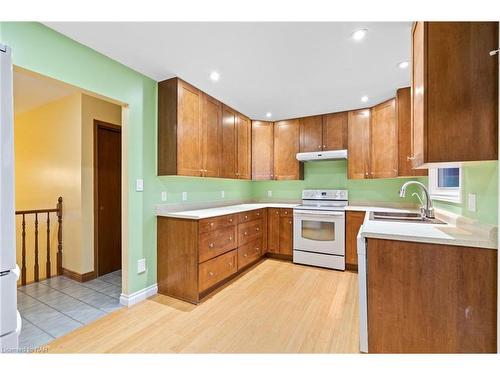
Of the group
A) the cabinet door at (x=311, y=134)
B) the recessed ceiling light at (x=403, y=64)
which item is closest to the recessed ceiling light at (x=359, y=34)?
the recessed ceiling light at (x=403, y=64)

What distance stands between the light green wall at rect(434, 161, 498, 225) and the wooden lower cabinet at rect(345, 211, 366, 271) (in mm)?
1540

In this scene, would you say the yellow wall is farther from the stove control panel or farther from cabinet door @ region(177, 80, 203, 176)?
the stove control panel

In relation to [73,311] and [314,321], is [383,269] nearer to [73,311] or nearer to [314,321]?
[314,321]

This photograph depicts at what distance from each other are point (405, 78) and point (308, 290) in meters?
2.60

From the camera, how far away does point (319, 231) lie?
3.47 m

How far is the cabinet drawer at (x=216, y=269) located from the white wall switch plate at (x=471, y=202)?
2278 mm

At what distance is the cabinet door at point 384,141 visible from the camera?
3.04 metres

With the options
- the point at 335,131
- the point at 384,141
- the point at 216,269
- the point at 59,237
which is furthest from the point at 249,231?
the point at 59,237

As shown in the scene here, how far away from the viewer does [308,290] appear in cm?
271

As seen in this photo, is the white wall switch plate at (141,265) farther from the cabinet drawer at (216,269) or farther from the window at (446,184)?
the window at (446,184)

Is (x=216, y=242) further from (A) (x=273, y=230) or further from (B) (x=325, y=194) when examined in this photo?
(B) (x=325, y=194)

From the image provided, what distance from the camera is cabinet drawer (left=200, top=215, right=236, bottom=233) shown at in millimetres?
2453

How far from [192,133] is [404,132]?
251 centimetres

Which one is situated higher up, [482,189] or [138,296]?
[482,189]
